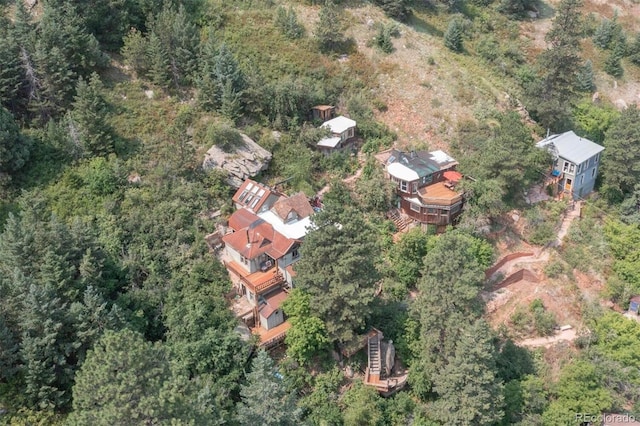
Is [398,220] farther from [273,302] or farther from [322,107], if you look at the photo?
[273,302]

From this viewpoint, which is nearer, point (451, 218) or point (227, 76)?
point (451, 218)

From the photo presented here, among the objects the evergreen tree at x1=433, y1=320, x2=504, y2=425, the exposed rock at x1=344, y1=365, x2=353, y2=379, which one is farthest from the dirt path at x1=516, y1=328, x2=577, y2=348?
the exposed rock at x1=344, y1=365, x2=353, y2=379

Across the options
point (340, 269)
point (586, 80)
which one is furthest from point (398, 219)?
point (586, 80)

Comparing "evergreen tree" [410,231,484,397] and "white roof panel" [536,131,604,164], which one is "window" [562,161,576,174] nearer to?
"white roof panel" [536,131,604,164]

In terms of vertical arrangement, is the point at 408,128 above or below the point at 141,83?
below

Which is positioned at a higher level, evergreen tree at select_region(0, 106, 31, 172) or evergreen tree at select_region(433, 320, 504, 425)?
evergreen tree at select_region(0, 106, 31, 172)

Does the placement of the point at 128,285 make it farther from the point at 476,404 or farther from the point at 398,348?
the point at 476,404

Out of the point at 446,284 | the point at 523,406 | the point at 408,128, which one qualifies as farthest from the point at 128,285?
the point at 408,128
